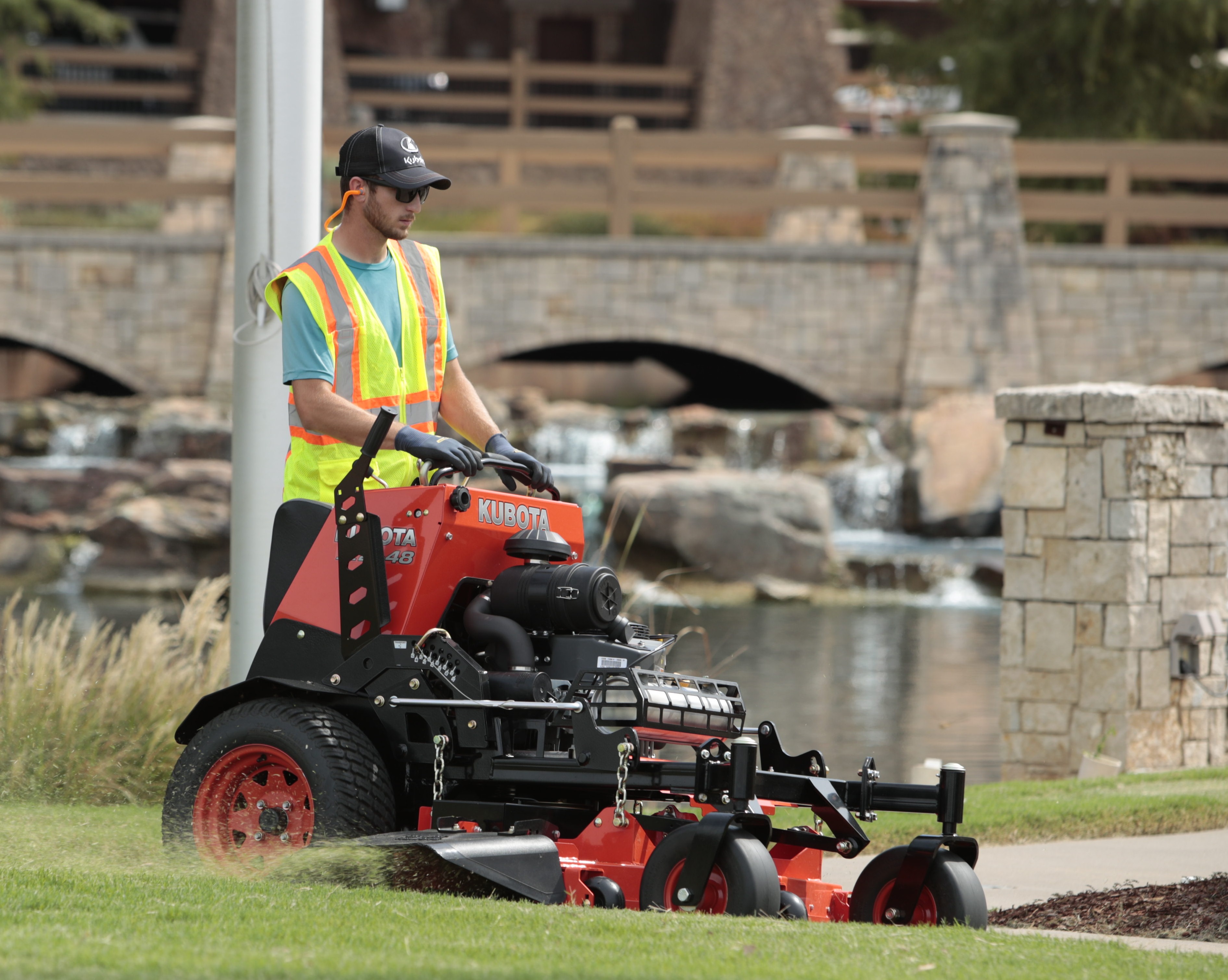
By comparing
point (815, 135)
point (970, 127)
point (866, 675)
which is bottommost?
point (866, 675)

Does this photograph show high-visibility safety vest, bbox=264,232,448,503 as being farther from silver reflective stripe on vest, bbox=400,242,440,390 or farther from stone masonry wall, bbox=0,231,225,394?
stone masonry wall, bbox=0,231,225,394

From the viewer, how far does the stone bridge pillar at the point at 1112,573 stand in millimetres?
8398

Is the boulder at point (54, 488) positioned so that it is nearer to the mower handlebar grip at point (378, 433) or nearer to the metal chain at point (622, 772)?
the mower handlebar grip at point (378, 433)

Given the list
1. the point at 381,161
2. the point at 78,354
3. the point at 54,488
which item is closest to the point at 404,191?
the point at 381,161

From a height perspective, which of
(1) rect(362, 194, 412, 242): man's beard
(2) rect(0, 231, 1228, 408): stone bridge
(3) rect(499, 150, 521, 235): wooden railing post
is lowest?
(1) rect(362, 194, 412, 242): man's beard

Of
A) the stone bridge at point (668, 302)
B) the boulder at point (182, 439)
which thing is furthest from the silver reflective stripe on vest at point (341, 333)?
the stone bridge at point (668, 302)

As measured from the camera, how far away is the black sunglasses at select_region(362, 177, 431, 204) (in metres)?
4.86

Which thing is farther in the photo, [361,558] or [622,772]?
[361,558]

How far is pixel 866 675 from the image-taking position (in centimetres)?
1300

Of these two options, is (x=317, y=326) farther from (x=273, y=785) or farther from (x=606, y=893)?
(x=606, y=893)

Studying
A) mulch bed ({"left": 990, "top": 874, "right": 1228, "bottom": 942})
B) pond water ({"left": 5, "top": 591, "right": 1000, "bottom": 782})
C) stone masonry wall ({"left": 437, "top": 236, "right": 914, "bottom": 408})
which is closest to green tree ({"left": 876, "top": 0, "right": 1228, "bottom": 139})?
stone masonry wall ({"left": 437, "top": 236, "right": 914, "bottom": 408})

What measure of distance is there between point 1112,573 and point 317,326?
16.2 ft

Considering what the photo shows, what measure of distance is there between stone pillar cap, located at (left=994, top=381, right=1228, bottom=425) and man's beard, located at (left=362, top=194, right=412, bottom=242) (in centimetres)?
431

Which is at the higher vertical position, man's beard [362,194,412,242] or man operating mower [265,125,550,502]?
man's beard [362,194,412,242]
